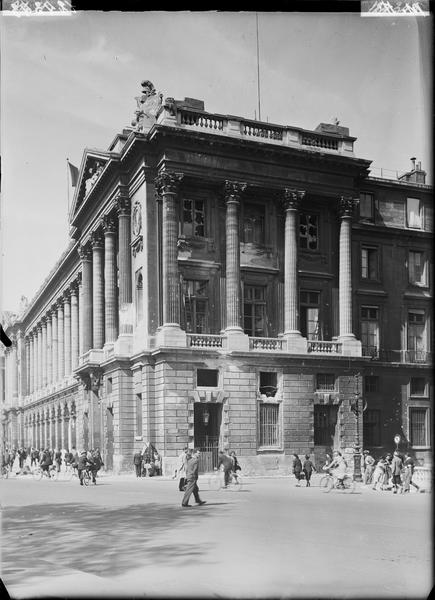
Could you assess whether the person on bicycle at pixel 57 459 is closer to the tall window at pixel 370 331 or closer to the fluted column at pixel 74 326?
the fluted column at pixel 74 326

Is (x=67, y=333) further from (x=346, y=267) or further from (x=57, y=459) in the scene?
(x=346, y=267)

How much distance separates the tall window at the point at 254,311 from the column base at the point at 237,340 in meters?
0.39

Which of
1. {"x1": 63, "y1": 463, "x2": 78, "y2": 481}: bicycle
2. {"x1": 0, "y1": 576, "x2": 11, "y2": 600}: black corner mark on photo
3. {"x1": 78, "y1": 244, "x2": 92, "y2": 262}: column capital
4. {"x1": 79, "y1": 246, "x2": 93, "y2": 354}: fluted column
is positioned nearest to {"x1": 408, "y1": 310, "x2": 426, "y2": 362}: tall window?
{"x1": 0, "y1": 576, "x2": 11, "y2": 600}: black corner mark on photo

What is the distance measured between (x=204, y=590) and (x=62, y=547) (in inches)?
140

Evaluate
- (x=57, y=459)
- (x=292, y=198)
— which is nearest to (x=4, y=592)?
(x=292, y=198)

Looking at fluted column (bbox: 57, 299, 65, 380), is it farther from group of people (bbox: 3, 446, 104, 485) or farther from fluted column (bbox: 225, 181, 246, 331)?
fluted column (bbox: 225, 181, 246, 331)

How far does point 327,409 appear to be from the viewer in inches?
698

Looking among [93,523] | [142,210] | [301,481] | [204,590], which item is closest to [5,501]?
[93,523]

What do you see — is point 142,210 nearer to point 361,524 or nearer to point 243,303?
point 243,303

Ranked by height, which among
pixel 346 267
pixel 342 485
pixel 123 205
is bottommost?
pixel 342 485

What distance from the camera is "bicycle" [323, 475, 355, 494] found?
713 inches

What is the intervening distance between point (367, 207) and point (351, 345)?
3.61m

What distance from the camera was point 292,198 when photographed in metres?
20.2

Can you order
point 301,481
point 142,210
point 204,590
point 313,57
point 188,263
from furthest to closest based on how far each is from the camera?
point 142,210
point 188,263
point 301,481
point 313,57
point 204,590
